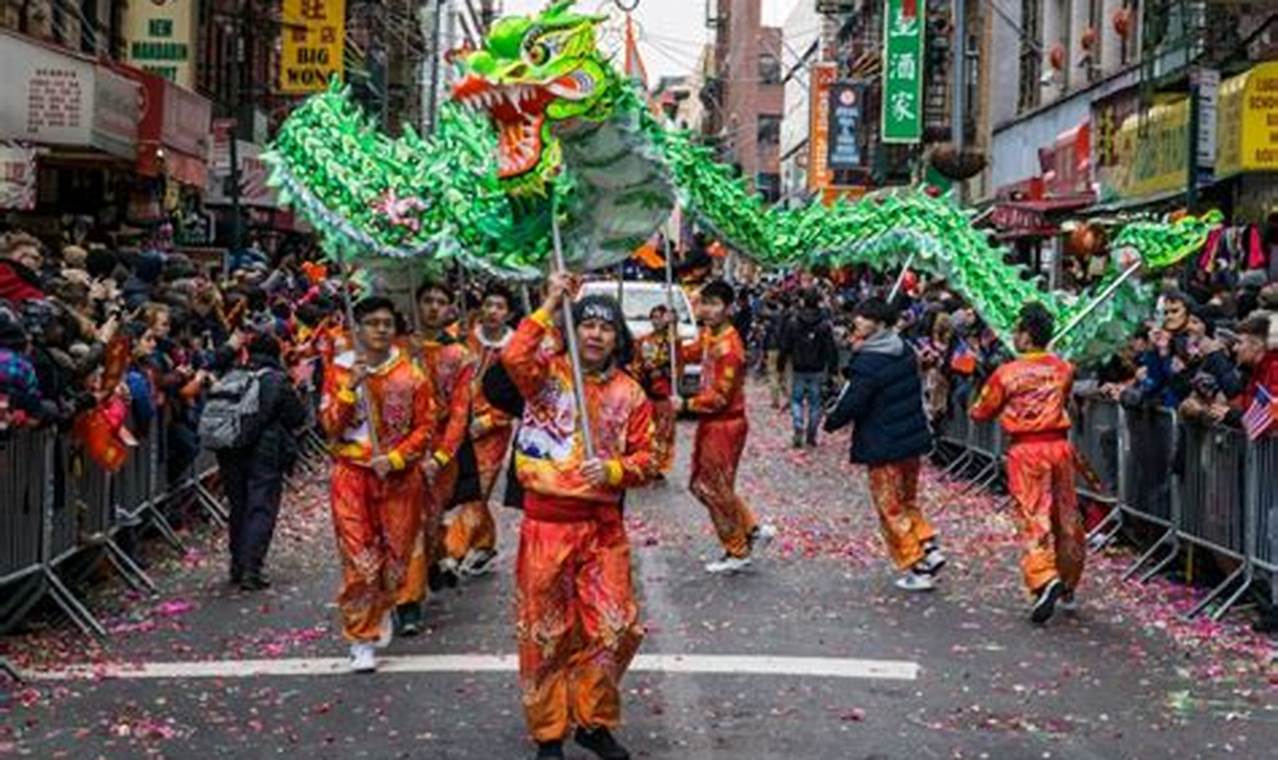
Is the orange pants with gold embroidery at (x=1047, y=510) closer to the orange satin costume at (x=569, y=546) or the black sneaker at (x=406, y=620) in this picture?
the black sneaker at (x=406, y=620)

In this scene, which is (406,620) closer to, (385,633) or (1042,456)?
(385,633)

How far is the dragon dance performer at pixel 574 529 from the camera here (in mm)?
7219

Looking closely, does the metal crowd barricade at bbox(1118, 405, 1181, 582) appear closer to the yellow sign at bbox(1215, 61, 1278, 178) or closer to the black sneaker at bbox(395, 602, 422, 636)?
the black sneaker at bbox(395, 602, 422, 636)

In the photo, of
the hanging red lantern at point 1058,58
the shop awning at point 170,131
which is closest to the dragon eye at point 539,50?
the shop awning at point 170,131

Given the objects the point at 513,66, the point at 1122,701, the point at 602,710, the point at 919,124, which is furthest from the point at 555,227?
the point at 919,124

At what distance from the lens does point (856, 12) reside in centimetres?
5447

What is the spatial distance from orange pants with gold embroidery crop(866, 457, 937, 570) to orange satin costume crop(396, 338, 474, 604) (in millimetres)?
2638

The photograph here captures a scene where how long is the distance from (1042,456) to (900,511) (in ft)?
3.99

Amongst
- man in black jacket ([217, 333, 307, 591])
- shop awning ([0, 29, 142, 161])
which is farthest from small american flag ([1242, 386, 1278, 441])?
shop awning ([0, 29, 142, 161])

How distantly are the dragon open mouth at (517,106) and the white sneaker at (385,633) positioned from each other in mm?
2404

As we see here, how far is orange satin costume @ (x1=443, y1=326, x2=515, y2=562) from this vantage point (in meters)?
11.9

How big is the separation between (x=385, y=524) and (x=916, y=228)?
7117 mm

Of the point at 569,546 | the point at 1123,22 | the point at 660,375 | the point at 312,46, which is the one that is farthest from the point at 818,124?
the point at 569,546

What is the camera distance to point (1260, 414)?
1030cm
